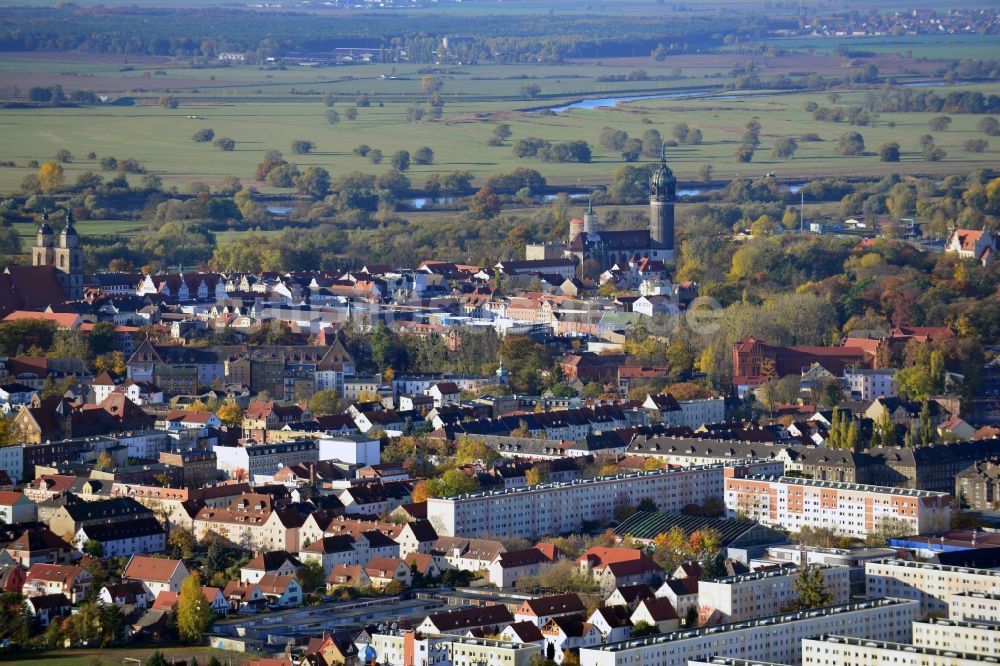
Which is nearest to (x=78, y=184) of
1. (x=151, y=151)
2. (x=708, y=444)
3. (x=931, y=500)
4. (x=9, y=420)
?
(x=151, y=151)

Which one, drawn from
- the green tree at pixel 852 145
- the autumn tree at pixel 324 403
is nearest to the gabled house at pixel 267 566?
the autumn tree at pixel 324 403

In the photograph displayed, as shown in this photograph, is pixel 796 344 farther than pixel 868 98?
No

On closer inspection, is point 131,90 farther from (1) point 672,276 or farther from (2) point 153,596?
(2) point 153,596

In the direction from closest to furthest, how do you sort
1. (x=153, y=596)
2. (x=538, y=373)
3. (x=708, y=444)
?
(x=153, y=596) → (x=708, y=444) → (x=538, y=373)

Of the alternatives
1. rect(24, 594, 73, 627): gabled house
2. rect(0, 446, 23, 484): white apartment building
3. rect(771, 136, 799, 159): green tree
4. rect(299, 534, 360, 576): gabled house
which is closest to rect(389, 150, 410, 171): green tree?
rect(771, 136, 799, 159): green tree

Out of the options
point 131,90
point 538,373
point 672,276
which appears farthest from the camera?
point 131,90

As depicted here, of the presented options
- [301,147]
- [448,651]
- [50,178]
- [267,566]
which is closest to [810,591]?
[448,651]

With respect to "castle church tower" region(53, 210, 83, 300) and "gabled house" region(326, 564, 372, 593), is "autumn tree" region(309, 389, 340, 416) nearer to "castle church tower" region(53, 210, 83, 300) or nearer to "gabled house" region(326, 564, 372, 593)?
"gabled house" region(326, 564, 372, 593)
